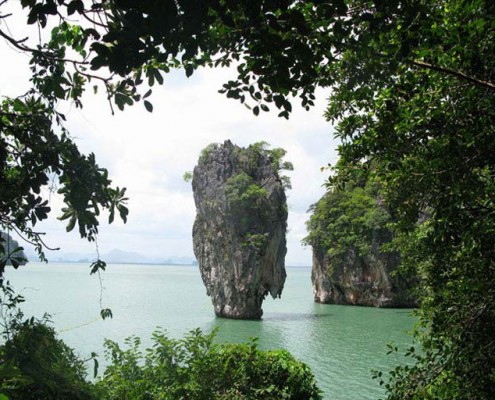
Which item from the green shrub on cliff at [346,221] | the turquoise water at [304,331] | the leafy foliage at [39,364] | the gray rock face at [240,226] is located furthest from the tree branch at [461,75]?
the green shrub on cliff at [346,221]

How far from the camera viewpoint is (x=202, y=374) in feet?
19.3

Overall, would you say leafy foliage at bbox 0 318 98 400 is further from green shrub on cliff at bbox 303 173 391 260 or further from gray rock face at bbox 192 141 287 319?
green shrub on cliff at bbox 303 173 391 260

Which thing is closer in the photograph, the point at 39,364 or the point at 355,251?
the point at 39,364

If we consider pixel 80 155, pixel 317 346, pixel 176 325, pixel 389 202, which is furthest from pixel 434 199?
pixel 176 325

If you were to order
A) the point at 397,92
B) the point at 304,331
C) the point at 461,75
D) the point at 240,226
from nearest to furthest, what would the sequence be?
1. the point at 461,75
2. the point at 397,92
3. the point at 304,331
4. the point at 240,226

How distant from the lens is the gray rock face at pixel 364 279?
34688mm

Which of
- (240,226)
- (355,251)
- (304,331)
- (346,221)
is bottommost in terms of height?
(304,331)

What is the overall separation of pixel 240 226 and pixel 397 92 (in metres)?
25.6

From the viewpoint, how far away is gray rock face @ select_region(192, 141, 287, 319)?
2922 centimetres

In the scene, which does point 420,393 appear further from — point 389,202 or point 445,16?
point 445,16

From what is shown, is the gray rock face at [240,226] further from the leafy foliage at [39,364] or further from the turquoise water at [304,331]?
the leafy foliage at [39,364]

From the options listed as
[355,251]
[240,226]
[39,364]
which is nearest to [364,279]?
[355,251]

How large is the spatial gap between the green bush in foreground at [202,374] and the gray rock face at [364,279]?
27.9 m

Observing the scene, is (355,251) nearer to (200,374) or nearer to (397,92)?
(200,374)
